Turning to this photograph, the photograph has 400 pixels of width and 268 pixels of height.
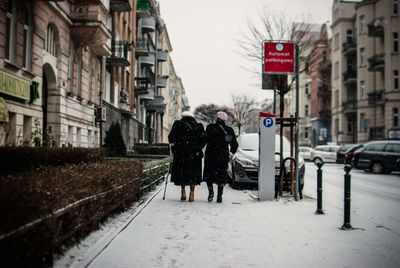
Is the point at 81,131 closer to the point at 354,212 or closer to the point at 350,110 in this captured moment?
the point at 354,212

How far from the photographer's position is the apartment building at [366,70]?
43812mm

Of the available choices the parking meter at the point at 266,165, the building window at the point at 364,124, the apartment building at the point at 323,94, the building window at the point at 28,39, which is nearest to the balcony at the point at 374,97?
the building window at the point at 364,124

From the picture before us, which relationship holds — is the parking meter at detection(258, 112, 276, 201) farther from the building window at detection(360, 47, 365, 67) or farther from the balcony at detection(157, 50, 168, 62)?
the balcony at detection(157, 50, 168, 62)

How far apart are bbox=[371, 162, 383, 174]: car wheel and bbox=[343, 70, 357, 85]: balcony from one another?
99.8ft

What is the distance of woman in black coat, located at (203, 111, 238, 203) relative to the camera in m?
9.67

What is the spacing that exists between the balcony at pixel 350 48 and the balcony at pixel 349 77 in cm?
231

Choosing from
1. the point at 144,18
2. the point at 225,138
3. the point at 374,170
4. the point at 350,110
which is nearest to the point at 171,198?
the point at 225,138

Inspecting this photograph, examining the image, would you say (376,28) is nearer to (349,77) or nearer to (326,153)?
(349,77)

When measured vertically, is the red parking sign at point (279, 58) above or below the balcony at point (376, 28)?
below

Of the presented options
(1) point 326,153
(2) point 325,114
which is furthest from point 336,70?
(1) point 326,153

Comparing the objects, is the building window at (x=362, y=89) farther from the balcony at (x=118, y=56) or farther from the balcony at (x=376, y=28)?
the balcony at (x=118, y=56)

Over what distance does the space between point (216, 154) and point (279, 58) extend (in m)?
2.85

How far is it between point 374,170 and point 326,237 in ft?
63.5

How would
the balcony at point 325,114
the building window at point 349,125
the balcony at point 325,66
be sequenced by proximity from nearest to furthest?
the building window at point 349,125 < the balcony at point 325,66 < the balcony at point 325,114
